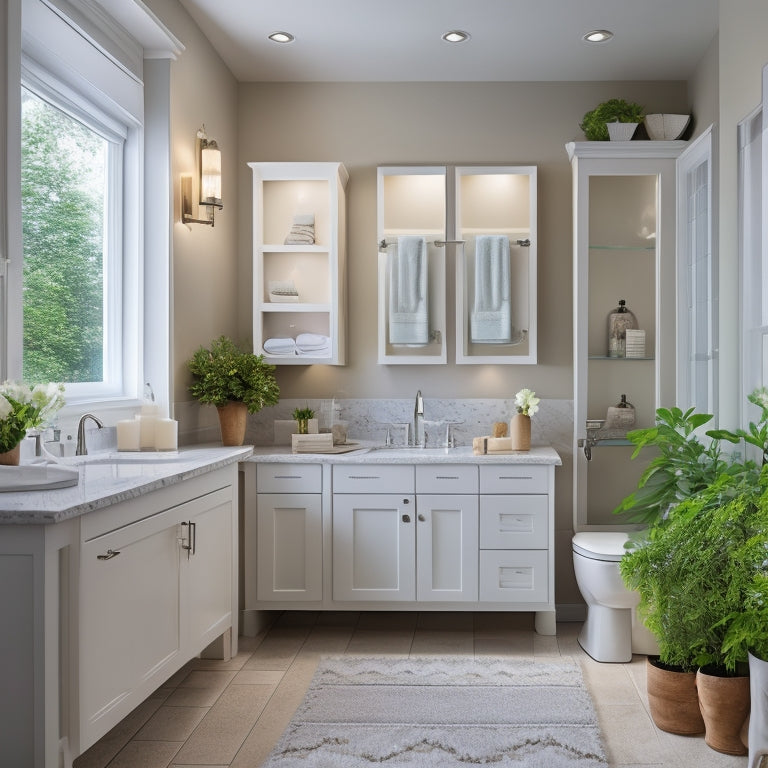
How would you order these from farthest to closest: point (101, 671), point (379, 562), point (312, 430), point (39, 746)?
point (312, 430) < point (379, 562) < point (101, 671) < point (39, 746)

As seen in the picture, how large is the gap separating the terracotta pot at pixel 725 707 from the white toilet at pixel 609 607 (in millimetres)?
815

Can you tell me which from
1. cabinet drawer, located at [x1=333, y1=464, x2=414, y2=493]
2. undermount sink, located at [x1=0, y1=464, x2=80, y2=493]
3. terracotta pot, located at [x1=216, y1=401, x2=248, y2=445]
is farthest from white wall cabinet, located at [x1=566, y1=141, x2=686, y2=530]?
undermount sink, located at [x1=0, y1=464, x2=80, y2=493]

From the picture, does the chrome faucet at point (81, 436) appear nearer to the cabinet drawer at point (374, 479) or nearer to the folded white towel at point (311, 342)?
the cabinet drawer at point (374, 479)

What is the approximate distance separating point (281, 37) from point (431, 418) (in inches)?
76.0

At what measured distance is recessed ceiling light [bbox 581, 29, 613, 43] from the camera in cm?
366

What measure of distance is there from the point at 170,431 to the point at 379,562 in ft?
3.62

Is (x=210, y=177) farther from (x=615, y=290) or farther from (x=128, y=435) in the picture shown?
(x=615, y=290)

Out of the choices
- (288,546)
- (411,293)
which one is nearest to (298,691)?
(288,546)

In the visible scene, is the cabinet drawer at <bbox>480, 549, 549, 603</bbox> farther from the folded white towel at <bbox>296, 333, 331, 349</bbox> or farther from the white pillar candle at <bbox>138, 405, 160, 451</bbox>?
the white pillar candle at <bbox>138, 405, 160, 451</bbox>

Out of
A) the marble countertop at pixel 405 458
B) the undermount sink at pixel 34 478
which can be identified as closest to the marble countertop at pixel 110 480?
the undermount sink at pixel 34 478

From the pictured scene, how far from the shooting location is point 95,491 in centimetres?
211

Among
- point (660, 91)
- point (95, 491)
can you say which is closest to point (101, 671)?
point (95, 491)

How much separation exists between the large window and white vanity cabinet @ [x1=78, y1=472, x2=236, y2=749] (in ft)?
2.41

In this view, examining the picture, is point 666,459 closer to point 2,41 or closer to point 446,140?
point 446,140
